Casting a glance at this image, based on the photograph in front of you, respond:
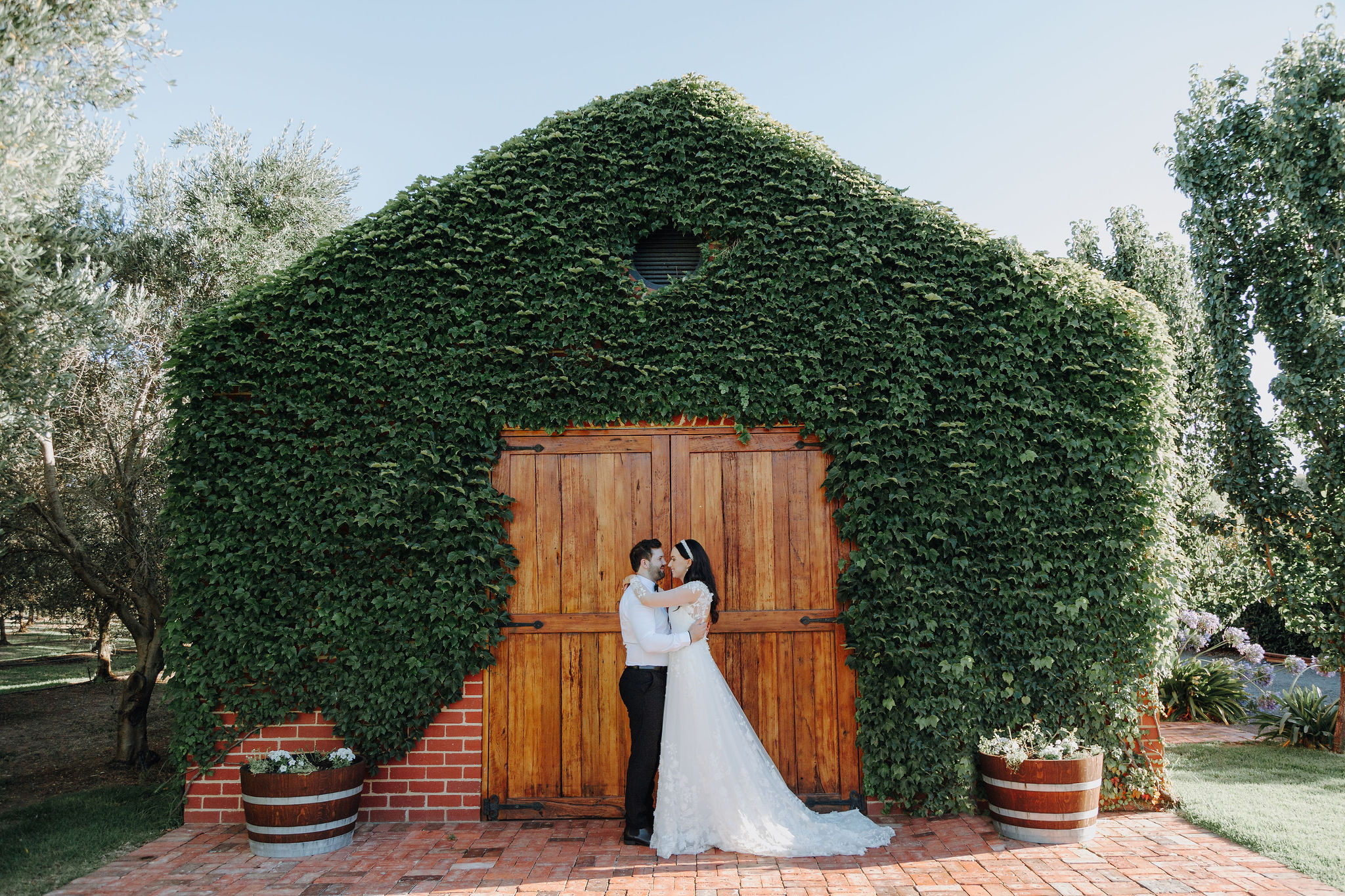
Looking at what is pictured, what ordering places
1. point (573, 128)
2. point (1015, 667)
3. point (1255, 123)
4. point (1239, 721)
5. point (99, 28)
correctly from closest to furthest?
point (99, 28), point (1015, 667), point (573, 128), point (1255, 123), point (1239, 721)

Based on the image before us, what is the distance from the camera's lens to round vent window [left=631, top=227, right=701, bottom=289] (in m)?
6.06

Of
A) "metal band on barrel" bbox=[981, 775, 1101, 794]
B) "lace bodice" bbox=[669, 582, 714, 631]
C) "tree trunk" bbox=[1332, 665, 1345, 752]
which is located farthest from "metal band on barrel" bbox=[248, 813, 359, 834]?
"tree trunk" bbox=[1332, 665, 1345, 752]

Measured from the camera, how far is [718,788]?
4.77 metres

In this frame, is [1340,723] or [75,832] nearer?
[75,832]

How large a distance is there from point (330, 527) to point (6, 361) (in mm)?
2565

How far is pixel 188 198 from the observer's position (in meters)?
8.72

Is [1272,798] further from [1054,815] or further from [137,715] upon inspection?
[137,715]

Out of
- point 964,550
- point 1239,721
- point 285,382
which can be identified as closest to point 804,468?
point 964,550

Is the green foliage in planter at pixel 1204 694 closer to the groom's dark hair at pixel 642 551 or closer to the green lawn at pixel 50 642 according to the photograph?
the groom's dark hair at pixel 642 551

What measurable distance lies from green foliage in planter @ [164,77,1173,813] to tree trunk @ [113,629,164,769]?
294 centimetres

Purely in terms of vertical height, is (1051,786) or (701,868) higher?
(1051,786)

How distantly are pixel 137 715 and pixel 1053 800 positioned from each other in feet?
27.6

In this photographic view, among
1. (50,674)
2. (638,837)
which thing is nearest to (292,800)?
(638,837)

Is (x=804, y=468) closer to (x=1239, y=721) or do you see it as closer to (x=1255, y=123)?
(x=1255, y=123)
